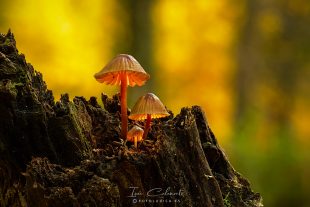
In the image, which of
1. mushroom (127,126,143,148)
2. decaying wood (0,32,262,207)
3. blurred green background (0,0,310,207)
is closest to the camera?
decaying wood (0,32,262,207)

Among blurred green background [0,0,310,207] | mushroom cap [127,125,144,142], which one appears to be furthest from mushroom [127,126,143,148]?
blurred green background [0,0,310,207]

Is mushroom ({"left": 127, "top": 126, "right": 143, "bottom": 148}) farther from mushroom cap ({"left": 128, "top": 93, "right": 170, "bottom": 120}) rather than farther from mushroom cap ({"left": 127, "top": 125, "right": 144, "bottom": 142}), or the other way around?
mushroom cap ({"left": 128, "top": 93, "right": 170, "bottom": 120})

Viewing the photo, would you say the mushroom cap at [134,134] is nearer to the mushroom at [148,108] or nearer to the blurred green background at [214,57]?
the mushroom at [148,108]

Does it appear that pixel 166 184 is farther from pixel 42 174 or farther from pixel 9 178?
pixel 9 178

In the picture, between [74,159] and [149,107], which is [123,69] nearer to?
[149,107]

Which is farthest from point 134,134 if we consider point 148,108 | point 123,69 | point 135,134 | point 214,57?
point 214,57

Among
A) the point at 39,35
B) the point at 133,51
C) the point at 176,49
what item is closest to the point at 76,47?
the point at 39,35
